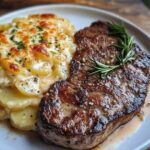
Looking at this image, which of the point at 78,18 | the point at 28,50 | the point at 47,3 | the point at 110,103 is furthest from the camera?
the point at 47,3

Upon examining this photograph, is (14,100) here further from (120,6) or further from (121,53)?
(120,6)

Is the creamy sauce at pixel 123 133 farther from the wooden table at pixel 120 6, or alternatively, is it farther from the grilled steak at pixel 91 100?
the wooden table at pixel 120 6

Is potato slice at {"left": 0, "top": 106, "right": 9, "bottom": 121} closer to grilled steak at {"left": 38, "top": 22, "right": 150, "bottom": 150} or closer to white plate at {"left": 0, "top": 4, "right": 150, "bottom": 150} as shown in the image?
white plate at {"left": 0, "top": 4, "right": 150, "bottom": 150}

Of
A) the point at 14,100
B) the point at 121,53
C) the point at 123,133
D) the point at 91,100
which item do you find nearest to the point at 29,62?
the point at 14,100

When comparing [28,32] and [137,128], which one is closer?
[137,128]

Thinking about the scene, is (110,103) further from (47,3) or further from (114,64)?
(47,3)

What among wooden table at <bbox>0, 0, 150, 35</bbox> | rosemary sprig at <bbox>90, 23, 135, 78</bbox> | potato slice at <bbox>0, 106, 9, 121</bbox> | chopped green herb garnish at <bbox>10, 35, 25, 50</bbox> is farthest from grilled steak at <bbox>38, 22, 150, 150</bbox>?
wooden table at <bbox>0, 0, 150, 35</bbox>

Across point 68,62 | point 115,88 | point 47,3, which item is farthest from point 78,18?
point 115,88
